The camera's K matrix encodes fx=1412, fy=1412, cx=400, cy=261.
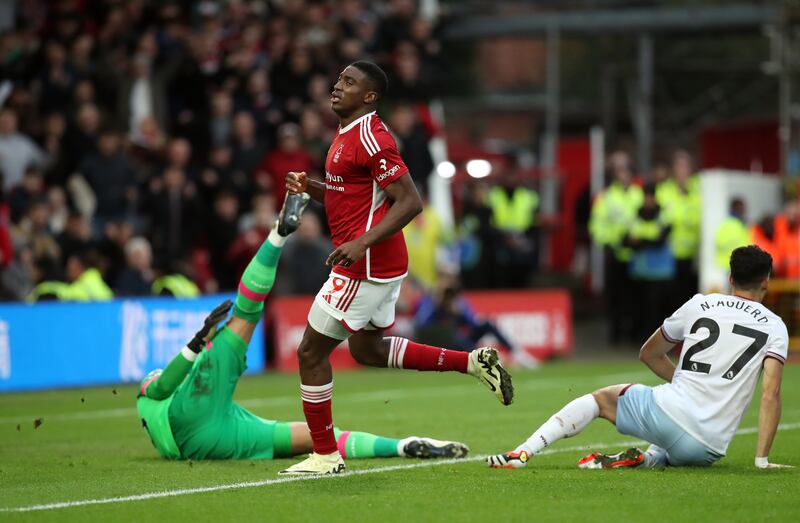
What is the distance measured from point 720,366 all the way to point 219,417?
10.1 ft

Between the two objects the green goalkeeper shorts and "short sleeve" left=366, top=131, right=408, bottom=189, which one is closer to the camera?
"short sleeve" left=366, top=131, right=408, bottom=189

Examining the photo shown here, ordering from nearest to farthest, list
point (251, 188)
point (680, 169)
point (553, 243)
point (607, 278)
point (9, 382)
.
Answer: point (9, 382) → point (251, 188) → point (680, 169) → point (607, 278) → point (553, 243)

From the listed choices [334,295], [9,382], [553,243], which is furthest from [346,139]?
[553,243]

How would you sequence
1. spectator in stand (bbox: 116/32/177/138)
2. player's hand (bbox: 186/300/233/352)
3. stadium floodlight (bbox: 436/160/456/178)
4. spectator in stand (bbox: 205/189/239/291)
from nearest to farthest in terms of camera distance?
player's hand (bbox: 186/300/233/352) → spectator in stand (bbox: 205/189/239/291) → spectator in stand (bbox: 116/32/177/138) → stadium floodlight (bbox: 436/160/456/178)

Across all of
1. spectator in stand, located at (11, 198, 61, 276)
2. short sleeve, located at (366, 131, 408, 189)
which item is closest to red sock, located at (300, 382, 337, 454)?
short sleeve, located at (366, 131, 408, 189)

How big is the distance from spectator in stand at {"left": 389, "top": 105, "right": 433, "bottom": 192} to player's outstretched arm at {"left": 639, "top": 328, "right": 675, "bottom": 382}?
11.5m

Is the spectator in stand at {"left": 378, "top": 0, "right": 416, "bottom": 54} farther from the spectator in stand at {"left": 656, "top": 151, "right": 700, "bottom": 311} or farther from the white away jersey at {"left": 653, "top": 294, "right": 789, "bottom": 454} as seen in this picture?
the white away jersey at {"left": 653, "top": 294, "right": 789, "bottom": 454}

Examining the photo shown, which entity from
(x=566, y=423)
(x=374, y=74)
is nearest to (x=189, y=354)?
(x=374, y=74)

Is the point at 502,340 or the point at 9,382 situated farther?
the point at 502,340

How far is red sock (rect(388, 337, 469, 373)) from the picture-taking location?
27.7 ft

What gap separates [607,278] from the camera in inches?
858

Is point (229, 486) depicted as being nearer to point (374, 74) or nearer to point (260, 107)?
point (374, 74)

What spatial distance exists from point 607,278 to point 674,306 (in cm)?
138

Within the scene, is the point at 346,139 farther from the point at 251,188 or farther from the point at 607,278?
the point at 607,278
